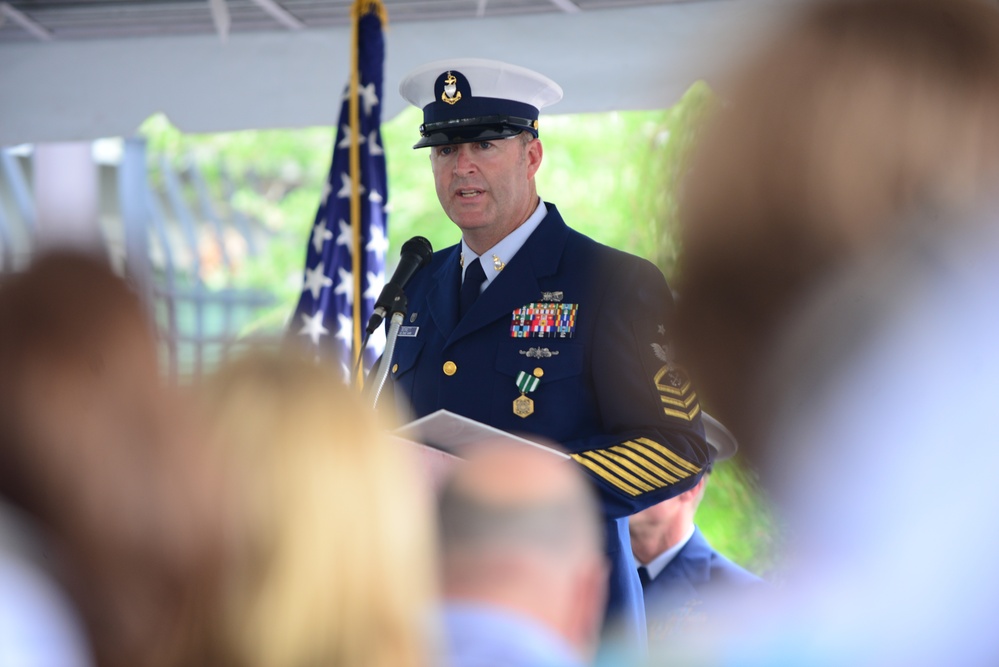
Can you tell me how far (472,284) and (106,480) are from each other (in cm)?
203

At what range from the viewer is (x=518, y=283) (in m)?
2.74

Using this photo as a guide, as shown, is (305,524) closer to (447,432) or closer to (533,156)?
(447,432)

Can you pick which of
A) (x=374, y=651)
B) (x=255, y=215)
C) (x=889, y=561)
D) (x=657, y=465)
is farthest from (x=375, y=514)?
(x=255, y=215)

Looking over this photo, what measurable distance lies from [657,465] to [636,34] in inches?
86.0

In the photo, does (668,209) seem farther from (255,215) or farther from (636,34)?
(255,215)

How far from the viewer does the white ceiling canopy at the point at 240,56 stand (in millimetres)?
4180

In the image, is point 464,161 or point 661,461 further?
point 464,161

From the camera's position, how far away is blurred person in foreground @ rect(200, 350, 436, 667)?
0.85 meters

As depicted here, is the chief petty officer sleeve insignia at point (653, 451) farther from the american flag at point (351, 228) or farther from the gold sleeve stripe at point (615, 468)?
the american flag at point (351, 228)

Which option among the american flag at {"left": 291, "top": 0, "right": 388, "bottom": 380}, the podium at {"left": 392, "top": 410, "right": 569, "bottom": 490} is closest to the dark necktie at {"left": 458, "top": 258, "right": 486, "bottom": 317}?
the podium at {"left": 392, "top": 410, "right": 569, "bottom": 490}

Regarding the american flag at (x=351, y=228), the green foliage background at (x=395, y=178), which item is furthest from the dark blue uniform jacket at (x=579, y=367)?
the american flag at (x=351, y=228)

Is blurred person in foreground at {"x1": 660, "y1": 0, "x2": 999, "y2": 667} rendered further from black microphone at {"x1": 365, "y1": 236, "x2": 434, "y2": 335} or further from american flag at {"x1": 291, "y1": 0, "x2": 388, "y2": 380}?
american flag at {"x1": 291, "y1": 0, "x2": 388, "y2": 380}

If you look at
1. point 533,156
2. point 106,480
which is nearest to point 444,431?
point 533,156

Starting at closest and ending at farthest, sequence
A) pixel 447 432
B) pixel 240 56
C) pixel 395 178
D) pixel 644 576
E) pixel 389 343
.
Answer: pixel 447 432
pixel 389 343
pixel 644 576
pixel 240 56
pixel 395 178
